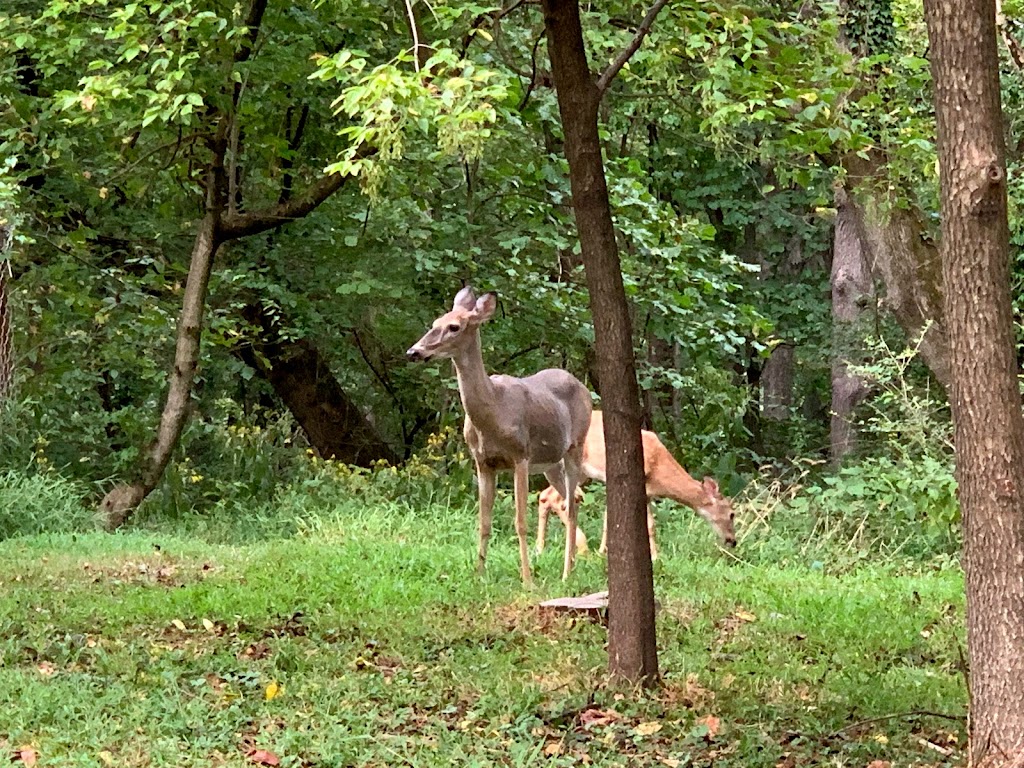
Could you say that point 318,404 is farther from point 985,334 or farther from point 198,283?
point 985,334

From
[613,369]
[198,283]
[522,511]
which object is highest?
[198,283]

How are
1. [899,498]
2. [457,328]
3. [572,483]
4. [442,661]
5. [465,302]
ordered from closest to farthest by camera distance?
[442,661]
[457,328]
[465,302]
[572,483]
[899,498]

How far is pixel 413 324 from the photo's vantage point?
13.5 metres

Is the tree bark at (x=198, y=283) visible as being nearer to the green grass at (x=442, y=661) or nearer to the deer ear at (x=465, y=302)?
the green grass at (x=442, y=661)

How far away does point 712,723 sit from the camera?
15.9 feet

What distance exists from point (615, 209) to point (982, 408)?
791 centimetres

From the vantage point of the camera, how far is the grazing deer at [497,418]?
7.99m

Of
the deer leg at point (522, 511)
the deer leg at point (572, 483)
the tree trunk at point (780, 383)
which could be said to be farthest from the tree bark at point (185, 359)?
the tree trunk at point (780, 383)

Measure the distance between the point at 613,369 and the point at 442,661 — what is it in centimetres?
164

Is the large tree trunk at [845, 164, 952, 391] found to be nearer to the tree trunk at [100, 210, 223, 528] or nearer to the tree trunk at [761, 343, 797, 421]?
the tree trunk at [100, 210, 223, 528]

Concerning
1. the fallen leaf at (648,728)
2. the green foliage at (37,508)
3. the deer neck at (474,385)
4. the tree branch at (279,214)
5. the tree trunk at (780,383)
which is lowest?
the fallen leaf at (648,728)

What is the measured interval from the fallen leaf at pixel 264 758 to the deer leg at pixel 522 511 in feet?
11.4

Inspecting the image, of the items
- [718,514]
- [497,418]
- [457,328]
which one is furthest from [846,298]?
[457,328]

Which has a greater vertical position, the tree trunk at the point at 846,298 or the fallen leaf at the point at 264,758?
the tree trunk at the point at 846,298
